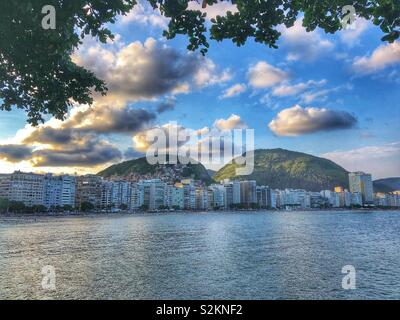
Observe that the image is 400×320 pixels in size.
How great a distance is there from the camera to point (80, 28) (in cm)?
1120

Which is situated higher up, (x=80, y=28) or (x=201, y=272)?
(x=80, y=28)

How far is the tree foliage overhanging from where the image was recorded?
875 cm

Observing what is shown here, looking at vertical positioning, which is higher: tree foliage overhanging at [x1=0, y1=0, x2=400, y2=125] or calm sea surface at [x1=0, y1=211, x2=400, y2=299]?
tree foliage overhanging at [x1=0, y1=0, x2=400, y2=125]

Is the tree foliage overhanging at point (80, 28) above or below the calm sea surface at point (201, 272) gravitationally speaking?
above

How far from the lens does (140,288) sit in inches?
1010

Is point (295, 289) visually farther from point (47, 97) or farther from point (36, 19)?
point (36, 19)

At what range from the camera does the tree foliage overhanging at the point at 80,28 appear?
28.7 ft

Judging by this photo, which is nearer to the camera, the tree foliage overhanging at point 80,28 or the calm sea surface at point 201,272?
the tree foliage overhanging at point 80,28

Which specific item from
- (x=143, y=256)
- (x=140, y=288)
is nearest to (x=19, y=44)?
(x=140, y=288)

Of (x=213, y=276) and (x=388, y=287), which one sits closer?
(x=388, y=287)

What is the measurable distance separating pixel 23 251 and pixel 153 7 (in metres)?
45.2

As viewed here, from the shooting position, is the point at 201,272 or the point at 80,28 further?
the point at 201,272

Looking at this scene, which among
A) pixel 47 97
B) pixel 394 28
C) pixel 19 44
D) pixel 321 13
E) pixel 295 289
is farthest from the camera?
pixel 295 289
